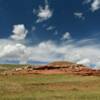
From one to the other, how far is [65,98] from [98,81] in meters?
22.9

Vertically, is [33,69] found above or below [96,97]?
above

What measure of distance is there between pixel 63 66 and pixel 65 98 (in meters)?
49.6

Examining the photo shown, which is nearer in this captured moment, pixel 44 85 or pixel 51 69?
pixel 44 85

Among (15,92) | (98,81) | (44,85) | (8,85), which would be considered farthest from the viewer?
(98,81)

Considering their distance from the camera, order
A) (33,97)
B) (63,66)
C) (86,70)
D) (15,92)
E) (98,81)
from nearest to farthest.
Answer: (33,97) → (15,92) → (98,81) → (86,70) → (63,66)

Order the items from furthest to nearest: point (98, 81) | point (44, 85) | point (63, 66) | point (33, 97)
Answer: point (63, 66) < point (98, 81) < point (44, 85) < point (33, 97)

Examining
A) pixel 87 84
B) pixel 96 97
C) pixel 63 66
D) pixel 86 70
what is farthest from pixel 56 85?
pixel 63 66

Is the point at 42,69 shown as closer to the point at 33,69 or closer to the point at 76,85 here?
the point at 33,69

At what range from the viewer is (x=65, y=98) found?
121 ft

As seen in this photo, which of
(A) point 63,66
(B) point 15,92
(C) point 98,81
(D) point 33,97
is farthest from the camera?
(A) point 63,66

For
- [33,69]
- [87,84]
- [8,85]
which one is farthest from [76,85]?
[33,69]

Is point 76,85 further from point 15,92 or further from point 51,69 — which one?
point 51,69

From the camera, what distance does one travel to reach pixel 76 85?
179 feet

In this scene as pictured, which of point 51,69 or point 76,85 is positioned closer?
point 76,85
